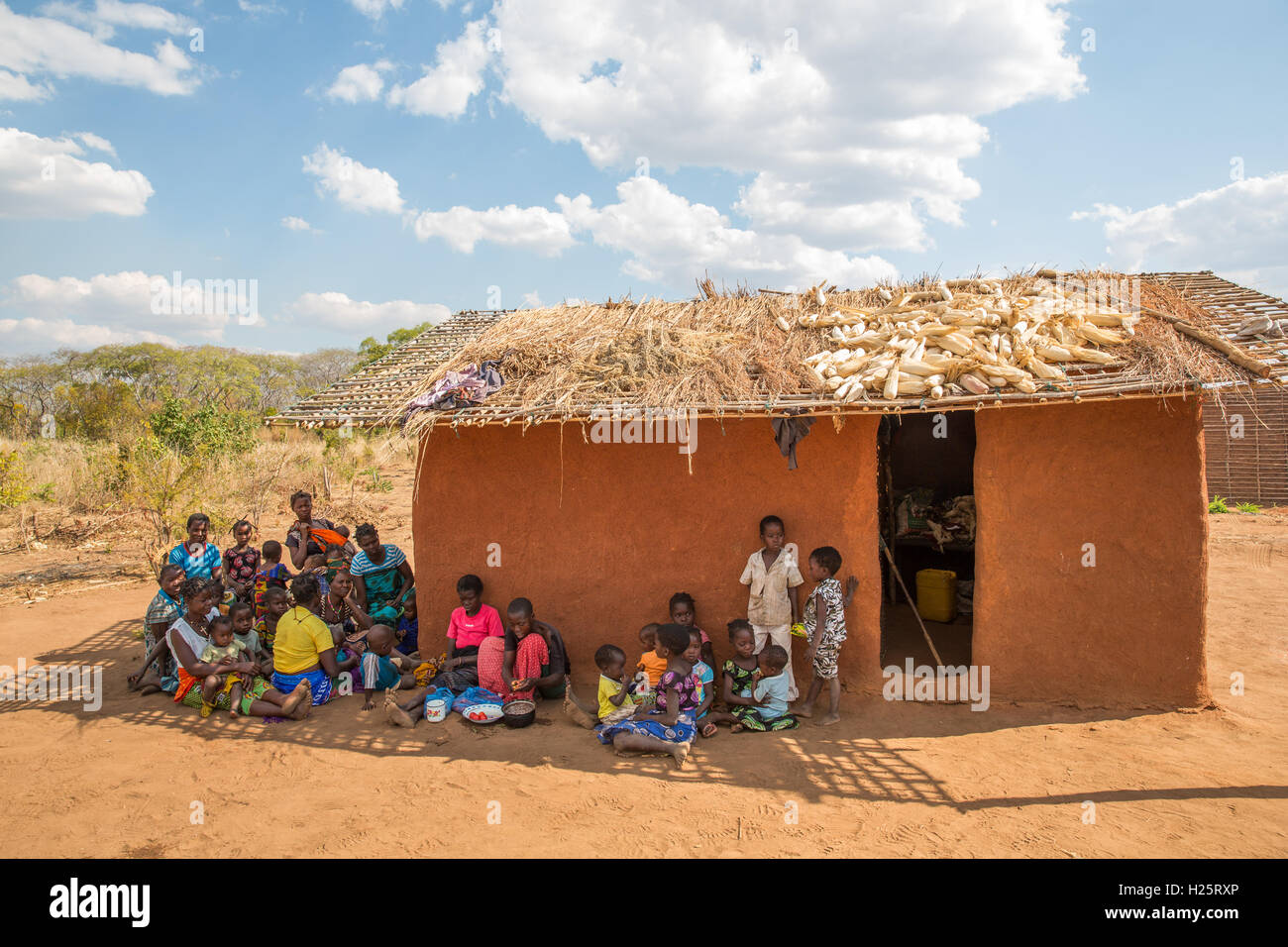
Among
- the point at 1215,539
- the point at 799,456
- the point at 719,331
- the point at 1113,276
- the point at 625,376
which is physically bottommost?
the point at 1215,539

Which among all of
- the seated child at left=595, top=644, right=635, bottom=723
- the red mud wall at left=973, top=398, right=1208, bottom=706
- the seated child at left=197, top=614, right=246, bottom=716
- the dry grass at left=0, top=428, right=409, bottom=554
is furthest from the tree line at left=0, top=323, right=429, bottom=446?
the red mud wall at left=973, top=398, right=1208, bottom=706

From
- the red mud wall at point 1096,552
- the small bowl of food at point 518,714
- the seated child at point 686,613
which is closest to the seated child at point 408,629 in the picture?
the small bowl of food at point 518,714

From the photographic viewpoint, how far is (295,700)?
18.1 ft

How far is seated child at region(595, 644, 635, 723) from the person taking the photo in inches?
200

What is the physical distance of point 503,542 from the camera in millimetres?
5984

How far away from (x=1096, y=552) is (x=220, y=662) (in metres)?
6.69

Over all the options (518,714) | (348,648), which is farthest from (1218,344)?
(348,648)

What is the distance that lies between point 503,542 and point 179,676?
9.51 feet

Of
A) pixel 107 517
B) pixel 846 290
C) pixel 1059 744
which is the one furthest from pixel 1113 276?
pixel 107 517

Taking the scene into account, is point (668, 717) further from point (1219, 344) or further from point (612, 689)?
point (1219, 344)

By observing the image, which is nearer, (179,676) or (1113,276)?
(179,676)

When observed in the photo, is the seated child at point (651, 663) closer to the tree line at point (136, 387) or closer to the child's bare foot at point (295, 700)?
the child's bare foot at point (295, 700)

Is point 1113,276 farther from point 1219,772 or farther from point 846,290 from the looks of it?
point 1219,772

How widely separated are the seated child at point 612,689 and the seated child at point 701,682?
47 centimetres
